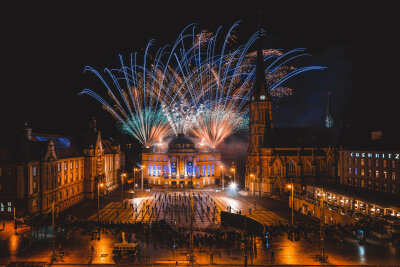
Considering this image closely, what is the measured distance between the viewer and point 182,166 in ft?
301

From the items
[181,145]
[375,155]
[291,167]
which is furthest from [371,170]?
[181,145]

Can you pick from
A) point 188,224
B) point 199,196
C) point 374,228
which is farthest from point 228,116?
point 374,228

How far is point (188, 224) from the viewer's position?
4662 centimetres

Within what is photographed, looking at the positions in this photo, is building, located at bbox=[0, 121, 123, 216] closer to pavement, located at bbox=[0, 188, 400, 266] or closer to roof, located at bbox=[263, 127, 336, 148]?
pavement, located at bbox=[0, 188, 400, 266]

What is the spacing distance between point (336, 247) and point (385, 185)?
29616mm

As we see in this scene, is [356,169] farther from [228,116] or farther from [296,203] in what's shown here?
[228,116]

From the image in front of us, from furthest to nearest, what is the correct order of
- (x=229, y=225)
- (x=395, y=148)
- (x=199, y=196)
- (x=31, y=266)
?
(x=199, y=196) < (x=395, y=148) < (x=229, y=225) < (x=31, y=266)

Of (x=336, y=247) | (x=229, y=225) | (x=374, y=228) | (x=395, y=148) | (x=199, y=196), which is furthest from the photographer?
(x=199, y=196)

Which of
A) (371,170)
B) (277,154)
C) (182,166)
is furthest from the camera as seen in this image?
(182,166)

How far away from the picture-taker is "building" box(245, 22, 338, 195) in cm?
7425

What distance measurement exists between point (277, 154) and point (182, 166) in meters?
30.8

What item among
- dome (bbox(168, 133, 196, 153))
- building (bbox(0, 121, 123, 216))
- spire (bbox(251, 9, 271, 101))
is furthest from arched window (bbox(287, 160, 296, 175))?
building (bbox(0, 121, 123, 216))

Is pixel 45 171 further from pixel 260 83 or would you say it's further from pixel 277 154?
pixel 260 83

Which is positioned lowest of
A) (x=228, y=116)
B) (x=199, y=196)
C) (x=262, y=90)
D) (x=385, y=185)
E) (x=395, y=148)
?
(x=199, y=196)
